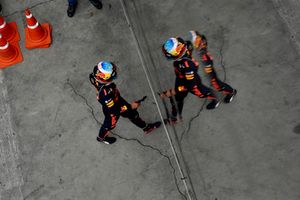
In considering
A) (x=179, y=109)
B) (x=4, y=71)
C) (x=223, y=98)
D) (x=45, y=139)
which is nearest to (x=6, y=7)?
(x=4, y=71)

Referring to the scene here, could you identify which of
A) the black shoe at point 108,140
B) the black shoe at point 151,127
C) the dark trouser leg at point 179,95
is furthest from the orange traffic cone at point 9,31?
the dark trouser leg at point 179,95

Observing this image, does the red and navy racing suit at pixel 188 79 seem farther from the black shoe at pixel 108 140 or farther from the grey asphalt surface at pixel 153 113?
the black shoe at pixel 108 140

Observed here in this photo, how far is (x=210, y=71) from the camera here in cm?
527

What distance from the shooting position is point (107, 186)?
5.54 m

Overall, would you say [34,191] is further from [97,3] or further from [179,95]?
[97,3]

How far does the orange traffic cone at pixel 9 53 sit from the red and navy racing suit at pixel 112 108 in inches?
78.2

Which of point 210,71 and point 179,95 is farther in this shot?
point 179,95

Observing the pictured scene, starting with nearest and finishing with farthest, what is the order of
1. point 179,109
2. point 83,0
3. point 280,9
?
point 179,109 < point 280,9 < point 83,0

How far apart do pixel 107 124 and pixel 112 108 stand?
1.21 ft

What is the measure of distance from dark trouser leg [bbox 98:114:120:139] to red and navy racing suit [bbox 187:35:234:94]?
4.10 ft

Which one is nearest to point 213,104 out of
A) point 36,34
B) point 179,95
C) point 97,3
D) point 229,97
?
point 229,97

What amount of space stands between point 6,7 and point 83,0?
126 centimetres

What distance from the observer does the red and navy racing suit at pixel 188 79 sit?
4.88 metres

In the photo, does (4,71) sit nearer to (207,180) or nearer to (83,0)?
(83,0)
